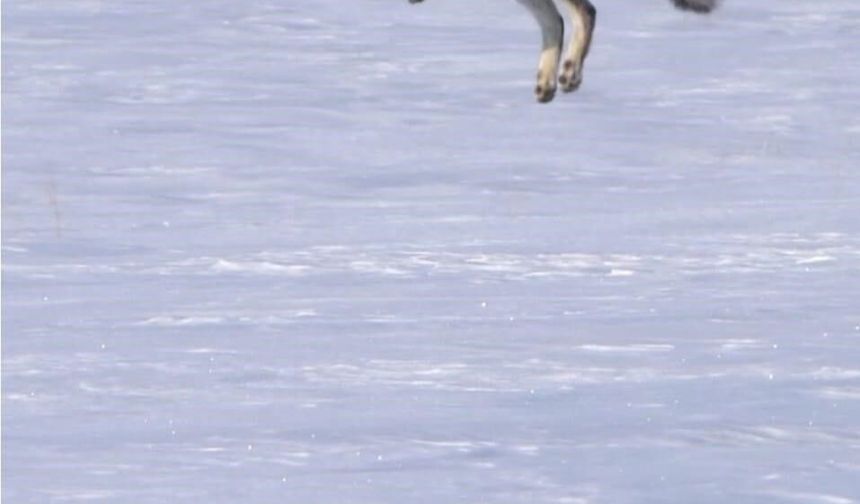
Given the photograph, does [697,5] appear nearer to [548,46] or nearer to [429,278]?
[548,46]

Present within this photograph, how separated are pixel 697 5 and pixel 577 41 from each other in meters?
0.46

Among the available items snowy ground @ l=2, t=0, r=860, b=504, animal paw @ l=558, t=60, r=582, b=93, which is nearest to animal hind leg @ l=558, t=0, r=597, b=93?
animal paw @ l=558, t=60, r=582, b=93

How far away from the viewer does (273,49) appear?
16.8 meters

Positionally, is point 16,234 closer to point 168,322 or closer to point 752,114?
point 168,322

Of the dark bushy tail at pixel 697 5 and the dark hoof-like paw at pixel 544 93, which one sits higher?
the dark bushy tail at pixel 697 5

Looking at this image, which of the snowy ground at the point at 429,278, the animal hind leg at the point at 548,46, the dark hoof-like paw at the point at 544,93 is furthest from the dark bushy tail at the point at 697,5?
the snowy ground at the point at 429,278

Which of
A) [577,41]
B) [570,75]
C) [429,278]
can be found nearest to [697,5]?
[577,41]

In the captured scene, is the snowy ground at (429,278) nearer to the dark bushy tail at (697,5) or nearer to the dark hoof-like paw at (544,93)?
the dark hoof-like paw at (544,93)

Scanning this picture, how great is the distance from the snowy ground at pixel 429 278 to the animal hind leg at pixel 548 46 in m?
0.47

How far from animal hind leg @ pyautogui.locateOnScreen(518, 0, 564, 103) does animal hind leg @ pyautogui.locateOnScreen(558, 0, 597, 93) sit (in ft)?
0.16

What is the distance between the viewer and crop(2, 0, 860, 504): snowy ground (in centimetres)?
531

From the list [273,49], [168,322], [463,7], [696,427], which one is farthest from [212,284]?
[463,7]

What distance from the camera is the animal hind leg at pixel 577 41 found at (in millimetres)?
9344

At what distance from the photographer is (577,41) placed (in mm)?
9461
